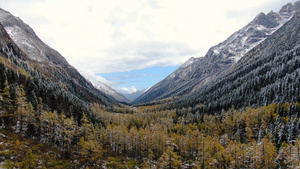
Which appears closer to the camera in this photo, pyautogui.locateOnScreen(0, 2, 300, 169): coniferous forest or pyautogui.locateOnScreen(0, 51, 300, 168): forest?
pyautogui.locateOnScreen(0, 51, 300, 168): forest

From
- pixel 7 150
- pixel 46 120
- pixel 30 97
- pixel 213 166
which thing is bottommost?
pixel 213 166

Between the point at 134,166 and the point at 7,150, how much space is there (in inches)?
1808

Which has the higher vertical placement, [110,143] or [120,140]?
[120,140]

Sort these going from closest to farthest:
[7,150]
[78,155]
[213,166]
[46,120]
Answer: [7,150], [213,166], [78,155], [46,120]

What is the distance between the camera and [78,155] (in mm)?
71625

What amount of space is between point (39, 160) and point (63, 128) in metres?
28.2

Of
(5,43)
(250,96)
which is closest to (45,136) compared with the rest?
(5,43)

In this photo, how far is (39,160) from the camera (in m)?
52.1

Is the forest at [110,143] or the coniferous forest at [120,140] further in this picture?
the coniferous forest at [120,140]

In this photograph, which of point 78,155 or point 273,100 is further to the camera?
point 273,100

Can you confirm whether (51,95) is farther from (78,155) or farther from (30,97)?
(78,155)

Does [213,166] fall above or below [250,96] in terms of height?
below

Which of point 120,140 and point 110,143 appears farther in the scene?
point 110,143

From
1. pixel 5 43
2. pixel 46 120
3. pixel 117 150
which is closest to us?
pixel 46 120
